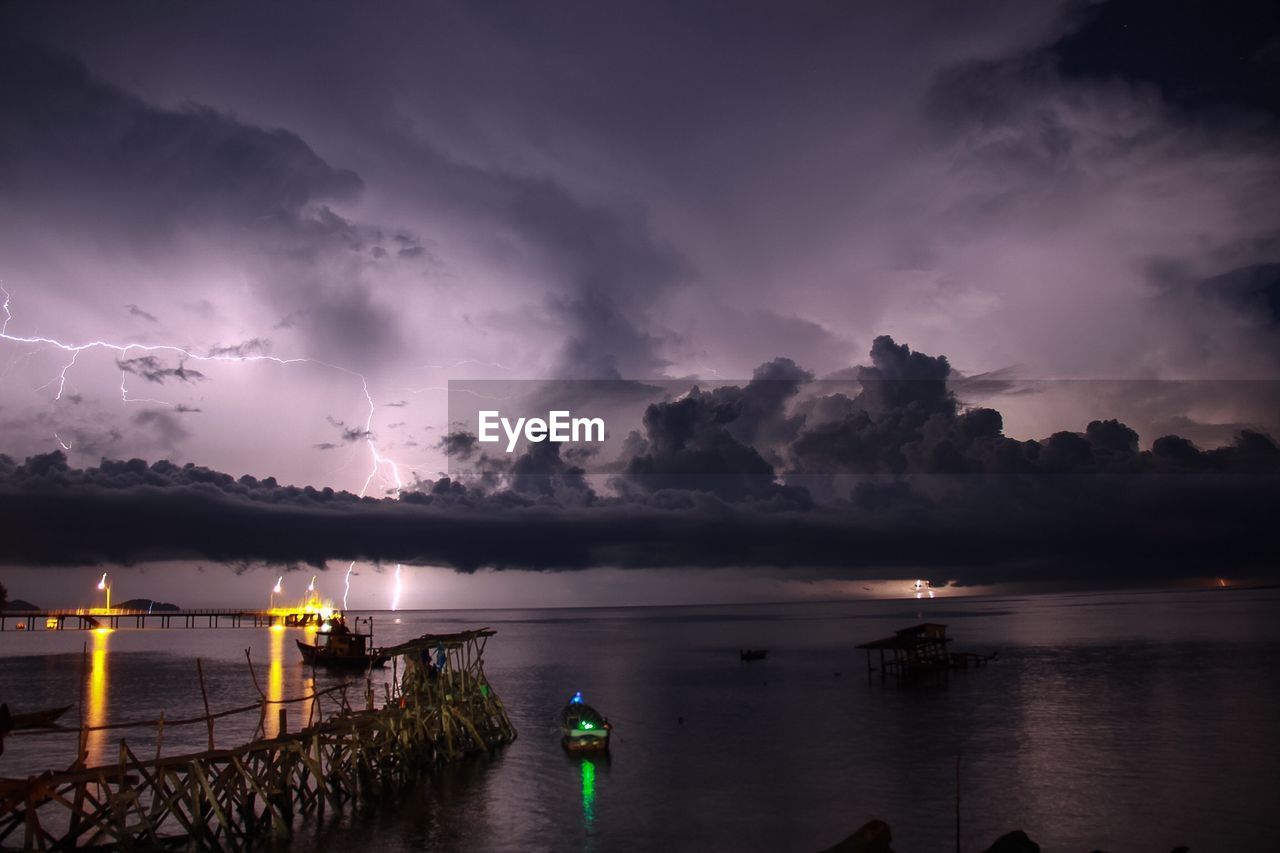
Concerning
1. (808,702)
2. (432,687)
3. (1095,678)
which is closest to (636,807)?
(432,687)

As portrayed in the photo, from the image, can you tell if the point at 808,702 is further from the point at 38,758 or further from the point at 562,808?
the point at 38,758

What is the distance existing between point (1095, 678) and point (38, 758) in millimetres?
68154

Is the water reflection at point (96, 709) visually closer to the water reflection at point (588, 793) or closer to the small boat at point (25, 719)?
the small boat at point (25, 719)

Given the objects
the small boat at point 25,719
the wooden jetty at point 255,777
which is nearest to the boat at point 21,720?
the small boat at point 25,719

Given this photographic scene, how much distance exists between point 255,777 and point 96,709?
41512 millimetres

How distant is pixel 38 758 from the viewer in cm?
3725

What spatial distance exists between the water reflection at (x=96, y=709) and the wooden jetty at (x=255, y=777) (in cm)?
192

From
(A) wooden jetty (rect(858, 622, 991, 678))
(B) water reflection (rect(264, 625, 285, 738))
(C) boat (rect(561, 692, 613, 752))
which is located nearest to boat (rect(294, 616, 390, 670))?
(B) water reflection (rect(264, 625, 285, 738))

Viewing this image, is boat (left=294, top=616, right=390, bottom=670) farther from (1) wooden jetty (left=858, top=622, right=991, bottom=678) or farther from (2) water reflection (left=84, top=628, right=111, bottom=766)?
(1) wooden jetty (left=858, top=622, right=991, bottom=678)

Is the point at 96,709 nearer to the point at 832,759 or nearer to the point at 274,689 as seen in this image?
the point at 274,689

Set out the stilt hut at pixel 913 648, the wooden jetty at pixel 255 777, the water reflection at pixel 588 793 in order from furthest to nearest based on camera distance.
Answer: the stilt hut at pixel 913 648
the water reflection at pixel 588 793
the wooden jetty at pixel 255 777

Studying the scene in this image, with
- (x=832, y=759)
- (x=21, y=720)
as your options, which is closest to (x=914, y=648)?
(x=832, y=759)

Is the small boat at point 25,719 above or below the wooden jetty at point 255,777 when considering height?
above

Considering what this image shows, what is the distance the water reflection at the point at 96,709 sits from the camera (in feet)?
128
